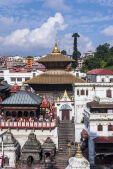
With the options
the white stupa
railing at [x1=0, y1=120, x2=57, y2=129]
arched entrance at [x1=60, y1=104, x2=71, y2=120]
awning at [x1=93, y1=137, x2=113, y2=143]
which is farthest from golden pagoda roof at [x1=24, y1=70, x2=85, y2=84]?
the white stupa

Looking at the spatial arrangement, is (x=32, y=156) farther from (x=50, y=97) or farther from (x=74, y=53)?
(x=74, y=53)

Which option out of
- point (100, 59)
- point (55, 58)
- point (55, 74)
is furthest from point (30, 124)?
point (100, 59)

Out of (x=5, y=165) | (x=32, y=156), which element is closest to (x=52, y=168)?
(x=32, y=156)

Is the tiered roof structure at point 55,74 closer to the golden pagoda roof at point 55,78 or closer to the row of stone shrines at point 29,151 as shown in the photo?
the golden pagoda roof at point 55,78

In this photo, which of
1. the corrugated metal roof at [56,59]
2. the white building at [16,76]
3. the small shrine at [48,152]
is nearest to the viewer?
the small shrine at [48,152]

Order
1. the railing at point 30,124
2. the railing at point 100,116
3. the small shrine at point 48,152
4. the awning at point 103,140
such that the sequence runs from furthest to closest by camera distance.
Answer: the railing at point 30,124 → the railing at point 100,116 → the small shrine at point 48,152 → the awning at point 103,140

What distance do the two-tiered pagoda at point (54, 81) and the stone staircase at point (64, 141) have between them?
26.3ft

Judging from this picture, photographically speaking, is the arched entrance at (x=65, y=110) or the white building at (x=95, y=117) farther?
the arched entrance at (x=65, y=110)

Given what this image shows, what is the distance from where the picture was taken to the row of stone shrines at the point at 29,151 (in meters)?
35.2

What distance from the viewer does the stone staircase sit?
35.6 m

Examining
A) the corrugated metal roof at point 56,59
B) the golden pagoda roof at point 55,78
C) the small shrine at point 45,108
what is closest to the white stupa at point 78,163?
the small shrine at point 45,108

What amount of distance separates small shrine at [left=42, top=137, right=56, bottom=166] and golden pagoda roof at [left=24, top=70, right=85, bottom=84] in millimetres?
15833

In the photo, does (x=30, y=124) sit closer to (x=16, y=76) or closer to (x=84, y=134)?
(x=84, y=134)

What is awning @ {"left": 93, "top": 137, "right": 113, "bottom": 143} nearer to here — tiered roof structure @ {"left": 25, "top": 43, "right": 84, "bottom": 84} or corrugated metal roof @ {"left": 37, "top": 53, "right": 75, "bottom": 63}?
tiered roof structure @ {"left": 25, "top": 43, "right": 84, "bottom": 84}
